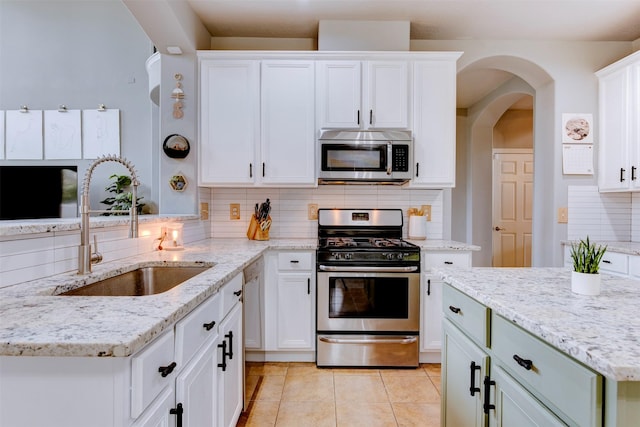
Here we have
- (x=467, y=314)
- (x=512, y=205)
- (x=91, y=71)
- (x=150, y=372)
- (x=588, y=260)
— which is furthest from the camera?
(x=512, y=205)

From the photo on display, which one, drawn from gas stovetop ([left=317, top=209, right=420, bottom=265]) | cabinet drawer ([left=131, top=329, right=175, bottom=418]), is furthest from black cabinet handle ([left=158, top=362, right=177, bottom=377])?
gas stovetop ([left=317, top=209, right=420, bottom=265])

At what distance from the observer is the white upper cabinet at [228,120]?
279 centimetres

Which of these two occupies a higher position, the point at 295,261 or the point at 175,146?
the point at 175,146

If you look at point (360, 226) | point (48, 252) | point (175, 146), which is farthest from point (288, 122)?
point (48, 252)

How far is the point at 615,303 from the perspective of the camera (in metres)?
1.01

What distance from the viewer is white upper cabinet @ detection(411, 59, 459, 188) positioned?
9.16ft

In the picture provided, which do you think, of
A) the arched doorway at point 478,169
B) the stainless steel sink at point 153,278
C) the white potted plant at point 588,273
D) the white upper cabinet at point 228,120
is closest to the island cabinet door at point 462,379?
the white potted plant at point 588,273

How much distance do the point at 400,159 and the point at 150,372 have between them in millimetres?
2298

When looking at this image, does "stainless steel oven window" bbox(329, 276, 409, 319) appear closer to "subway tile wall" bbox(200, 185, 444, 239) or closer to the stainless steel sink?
"subway tile wall" bbox(200, 185, 444, 239)

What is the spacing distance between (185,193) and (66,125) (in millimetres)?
2846

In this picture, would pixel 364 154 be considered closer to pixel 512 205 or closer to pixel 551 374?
pixel 551 374

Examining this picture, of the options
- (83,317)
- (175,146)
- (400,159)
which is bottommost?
(83,317)

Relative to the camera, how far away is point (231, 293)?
1614 millimetres

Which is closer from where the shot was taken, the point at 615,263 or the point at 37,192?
the point at 615,263
